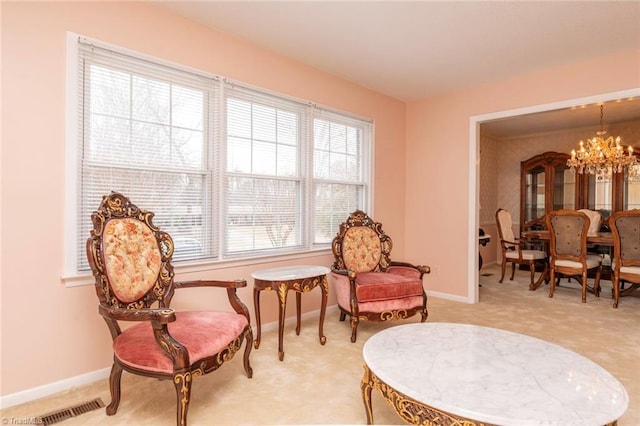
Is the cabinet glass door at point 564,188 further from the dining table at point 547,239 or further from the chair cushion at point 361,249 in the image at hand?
the chair cushion at point 361,249

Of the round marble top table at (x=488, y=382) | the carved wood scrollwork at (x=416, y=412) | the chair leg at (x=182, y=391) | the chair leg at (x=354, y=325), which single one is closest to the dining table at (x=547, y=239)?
the chair leg at (x=354, y=325)

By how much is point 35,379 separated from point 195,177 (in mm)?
1701

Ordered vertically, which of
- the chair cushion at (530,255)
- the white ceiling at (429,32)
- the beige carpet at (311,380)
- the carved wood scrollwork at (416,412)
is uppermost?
the white ceiling at (429,32)

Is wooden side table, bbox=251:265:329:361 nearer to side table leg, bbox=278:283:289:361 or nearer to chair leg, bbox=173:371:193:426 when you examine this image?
side table leg, bbox=278:283:289:361

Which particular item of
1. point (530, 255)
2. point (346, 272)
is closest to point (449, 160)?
point (530, 255)

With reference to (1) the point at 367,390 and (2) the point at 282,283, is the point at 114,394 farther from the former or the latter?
(1) the point at 367,390

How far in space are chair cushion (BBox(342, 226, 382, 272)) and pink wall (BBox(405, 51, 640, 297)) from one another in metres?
1.37

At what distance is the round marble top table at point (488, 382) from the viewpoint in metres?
1.33

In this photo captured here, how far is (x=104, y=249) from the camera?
2.10 meters

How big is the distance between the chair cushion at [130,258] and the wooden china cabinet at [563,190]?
6808 mm

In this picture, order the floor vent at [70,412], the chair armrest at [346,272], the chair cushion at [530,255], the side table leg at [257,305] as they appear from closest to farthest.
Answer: the floor vent at [70,412] < the side table leg at [257,305] < the chair armrest at [346,272] < the chair cushion at [530,255]

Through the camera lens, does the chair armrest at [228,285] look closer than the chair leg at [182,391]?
No

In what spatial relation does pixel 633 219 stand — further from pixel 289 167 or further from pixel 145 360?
pixel 145 360

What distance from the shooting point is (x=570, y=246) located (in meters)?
4.71
